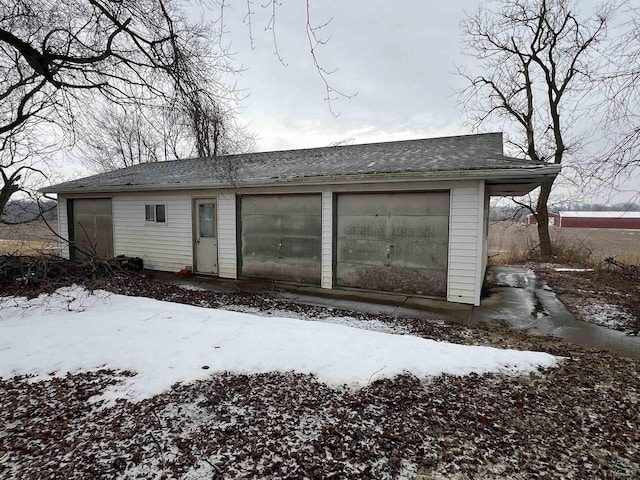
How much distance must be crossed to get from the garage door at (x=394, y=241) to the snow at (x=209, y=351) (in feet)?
9.25

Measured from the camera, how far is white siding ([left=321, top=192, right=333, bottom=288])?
25.4ft

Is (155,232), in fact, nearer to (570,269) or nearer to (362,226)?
(362,226)

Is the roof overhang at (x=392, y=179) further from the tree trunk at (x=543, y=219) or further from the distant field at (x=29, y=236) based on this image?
the tree trunk at (x=543, y=219)

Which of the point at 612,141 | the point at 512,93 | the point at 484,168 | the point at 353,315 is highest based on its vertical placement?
the point at 512,93

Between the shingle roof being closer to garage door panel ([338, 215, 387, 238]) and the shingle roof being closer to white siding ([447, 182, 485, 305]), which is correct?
white siding ([447, 182, 485, 305])

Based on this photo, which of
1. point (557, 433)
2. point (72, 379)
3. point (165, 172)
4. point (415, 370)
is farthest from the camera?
point (165, 172)

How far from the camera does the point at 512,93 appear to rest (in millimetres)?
15055

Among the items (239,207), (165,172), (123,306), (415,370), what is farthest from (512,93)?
(123,306)

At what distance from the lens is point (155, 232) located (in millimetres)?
9977

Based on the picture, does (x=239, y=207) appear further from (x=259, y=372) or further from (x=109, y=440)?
(x=109, y=440)

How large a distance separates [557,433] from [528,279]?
810 cm

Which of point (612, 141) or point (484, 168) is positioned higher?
point (612, 141)

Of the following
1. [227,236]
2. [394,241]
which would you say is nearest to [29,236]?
[227,236]

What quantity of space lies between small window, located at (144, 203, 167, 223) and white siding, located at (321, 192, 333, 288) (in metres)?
4.95
